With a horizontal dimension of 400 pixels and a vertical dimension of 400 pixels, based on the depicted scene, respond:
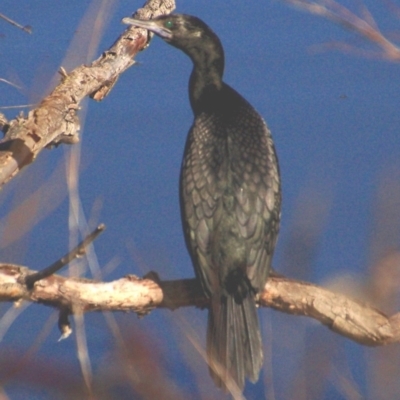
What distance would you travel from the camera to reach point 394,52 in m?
1.56

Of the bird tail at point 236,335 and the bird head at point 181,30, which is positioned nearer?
the bird tail at point 236,335

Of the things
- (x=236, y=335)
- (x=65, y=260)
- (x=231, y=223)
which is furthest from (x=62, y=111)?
(x=65, y=260)

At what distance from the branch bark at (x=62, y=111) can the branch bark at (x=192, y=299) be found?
0.50 m

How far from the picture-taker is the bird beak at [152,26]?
3479 mm

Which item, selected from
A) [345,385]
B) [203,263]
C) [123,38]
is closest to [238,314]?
[203,263]

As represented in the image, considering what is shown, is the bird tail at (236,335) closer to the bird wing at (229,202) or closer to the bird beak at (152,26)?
the bird wing at (229,202)

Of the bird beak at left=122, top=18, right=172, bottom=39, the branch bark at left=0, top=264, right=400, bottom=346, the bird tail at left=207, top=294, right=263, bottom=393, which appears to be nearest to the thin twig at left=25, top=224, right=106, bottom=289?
the branch bark at left=0, top=264, right=400, bottom=346

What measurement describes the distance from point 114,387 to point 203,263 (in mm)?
A: 1975

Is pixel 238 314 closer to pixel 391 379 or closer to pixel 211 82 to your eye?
pixel 211 82

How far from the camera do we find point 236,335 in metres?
3.01

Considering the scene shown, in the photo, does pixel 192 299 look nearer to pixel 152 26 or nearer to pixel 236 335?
pixel 236 335

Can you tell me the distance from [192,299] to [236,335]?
0.18m

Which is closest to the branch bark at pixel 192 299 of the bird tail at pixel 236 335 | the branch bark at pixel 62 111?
the bird tail at pixel 236 335

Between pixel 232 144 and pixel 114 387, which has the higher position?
pixel 114 387
